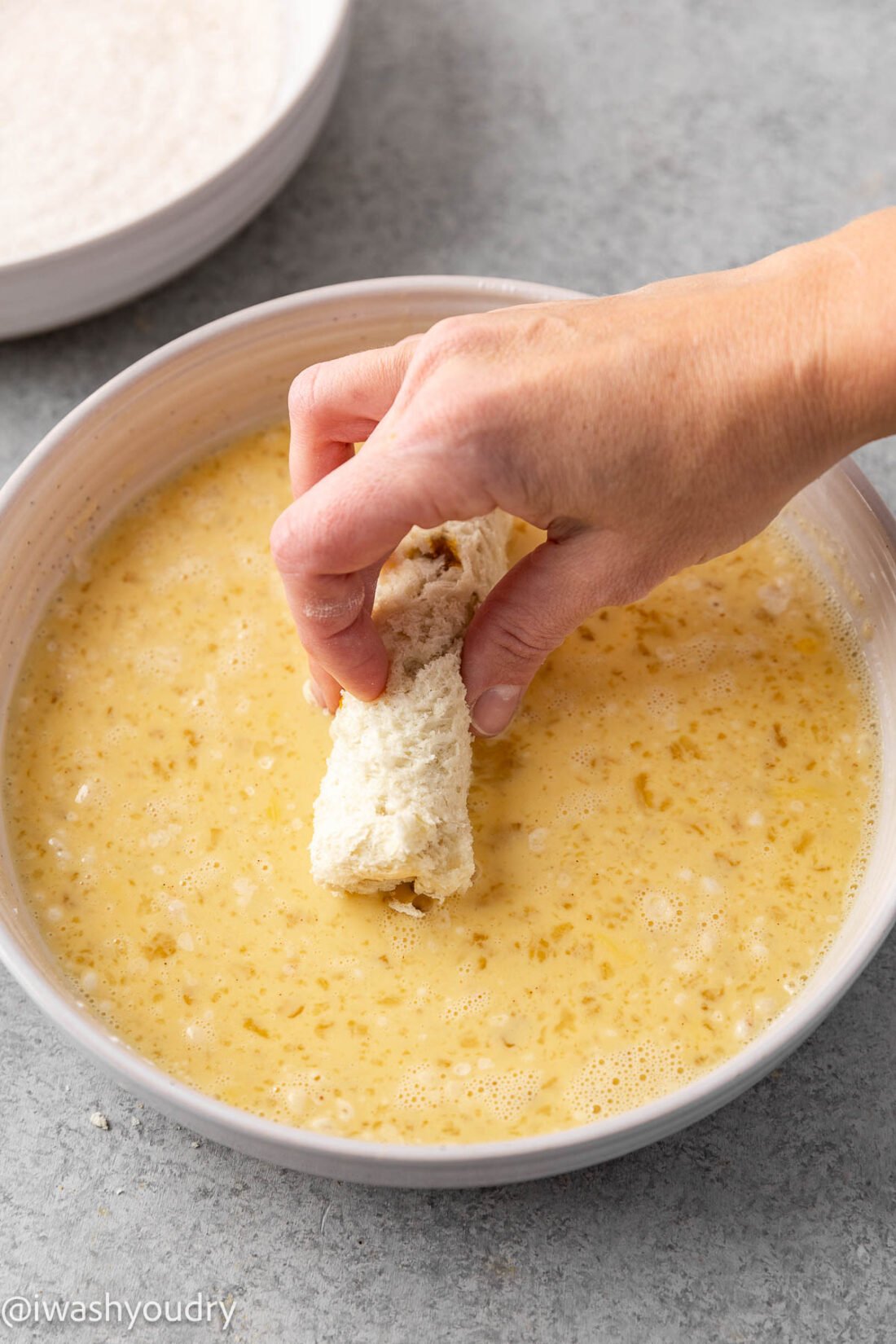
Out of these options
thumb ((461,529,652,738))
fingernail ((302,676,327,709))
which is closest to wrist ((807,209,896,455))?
thumb ((461,529,652,738))

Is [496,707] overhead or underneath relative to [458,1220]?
overhead

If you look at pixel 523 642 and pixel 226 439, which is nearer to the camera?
pixel 523 642

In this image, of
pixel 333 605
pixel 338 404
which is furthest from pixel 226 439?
pixel 333 605

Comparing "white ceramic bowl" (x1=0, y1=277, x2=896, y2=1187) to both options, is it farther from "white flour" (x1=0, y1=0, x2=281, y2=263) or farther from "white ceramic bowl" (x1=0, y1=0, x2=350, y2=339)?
"white flour" (x1=0, y1=0, x2=281, y2=263)

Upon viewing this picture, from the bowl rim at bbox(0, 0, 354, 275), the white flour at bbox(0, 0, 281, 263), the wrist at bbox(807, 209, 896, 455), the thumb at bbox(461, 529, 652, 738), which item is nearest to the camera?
the wrist at bbox(807, 209, 896, 455)

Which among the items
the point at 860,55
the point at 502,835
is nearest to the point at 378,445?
the point at 502,835

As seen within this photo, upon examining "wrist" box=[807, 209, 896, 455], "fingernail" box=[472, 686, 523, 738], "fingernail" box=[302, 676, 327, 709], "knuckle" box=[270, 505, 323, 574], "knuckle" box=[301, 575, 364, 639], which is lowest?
"fingernail" box=[302, 676, 327, 709]

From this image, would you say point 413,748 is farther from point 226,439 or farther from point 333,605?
point 226,439
